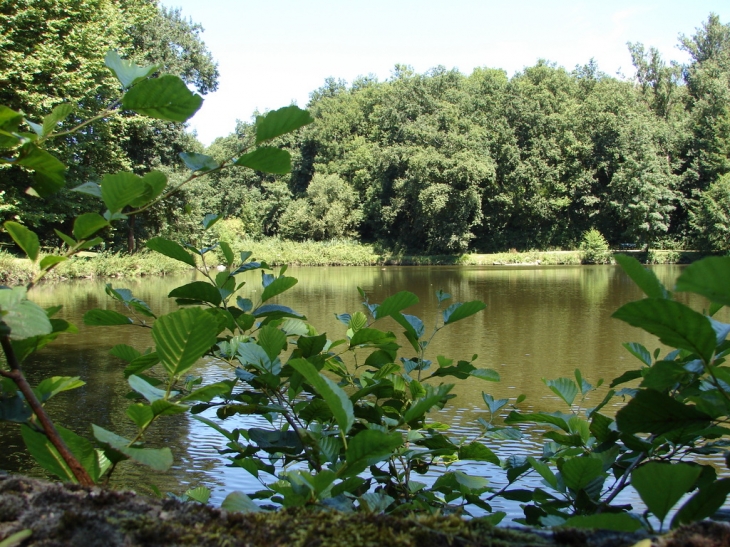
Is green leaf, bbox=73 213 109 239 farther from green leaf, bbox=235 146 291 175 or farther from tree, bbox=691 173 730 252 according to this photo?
tree, bbox=691 173 730 252

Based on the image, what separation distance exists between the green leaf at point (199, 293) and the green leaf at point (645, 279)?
619mm

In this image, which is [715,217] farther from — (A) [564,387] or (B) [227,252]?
(B) [227,252]

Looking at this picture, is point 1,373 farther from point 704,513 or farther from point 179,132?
point 179,132

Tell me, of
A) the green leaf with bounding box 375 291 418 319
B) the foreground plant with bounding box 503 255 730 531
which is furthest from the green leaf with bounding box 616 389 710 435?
the green leaf with bounding box 375 291 418 319

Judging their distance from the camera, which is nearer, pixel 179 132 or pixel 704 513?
pixel 704 513

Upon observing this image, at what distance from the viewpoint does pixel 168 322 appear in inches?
20.7

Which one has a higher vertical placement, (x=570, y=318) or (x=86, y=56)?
(x=86, y=56)

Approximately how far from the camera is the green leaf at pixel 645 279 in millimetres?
543

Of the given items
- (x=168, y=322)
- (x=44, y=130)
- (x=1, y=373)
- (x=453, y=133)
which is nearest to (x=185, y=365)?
(x=168, y=322)

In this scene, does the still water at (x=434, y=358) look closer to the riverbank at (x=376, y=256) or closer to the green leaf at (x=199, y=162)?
the green leaf at (x=199, y=162)

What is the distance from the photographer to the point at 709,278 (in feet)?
1.27

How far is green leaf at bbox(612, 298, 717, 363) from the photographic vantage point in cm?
44

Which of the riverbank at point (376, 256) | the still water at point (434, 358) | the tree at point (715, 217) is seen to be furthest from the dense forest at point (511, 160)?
the still water at point (434, 358)

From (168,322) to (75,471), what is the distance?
16 centimetres
